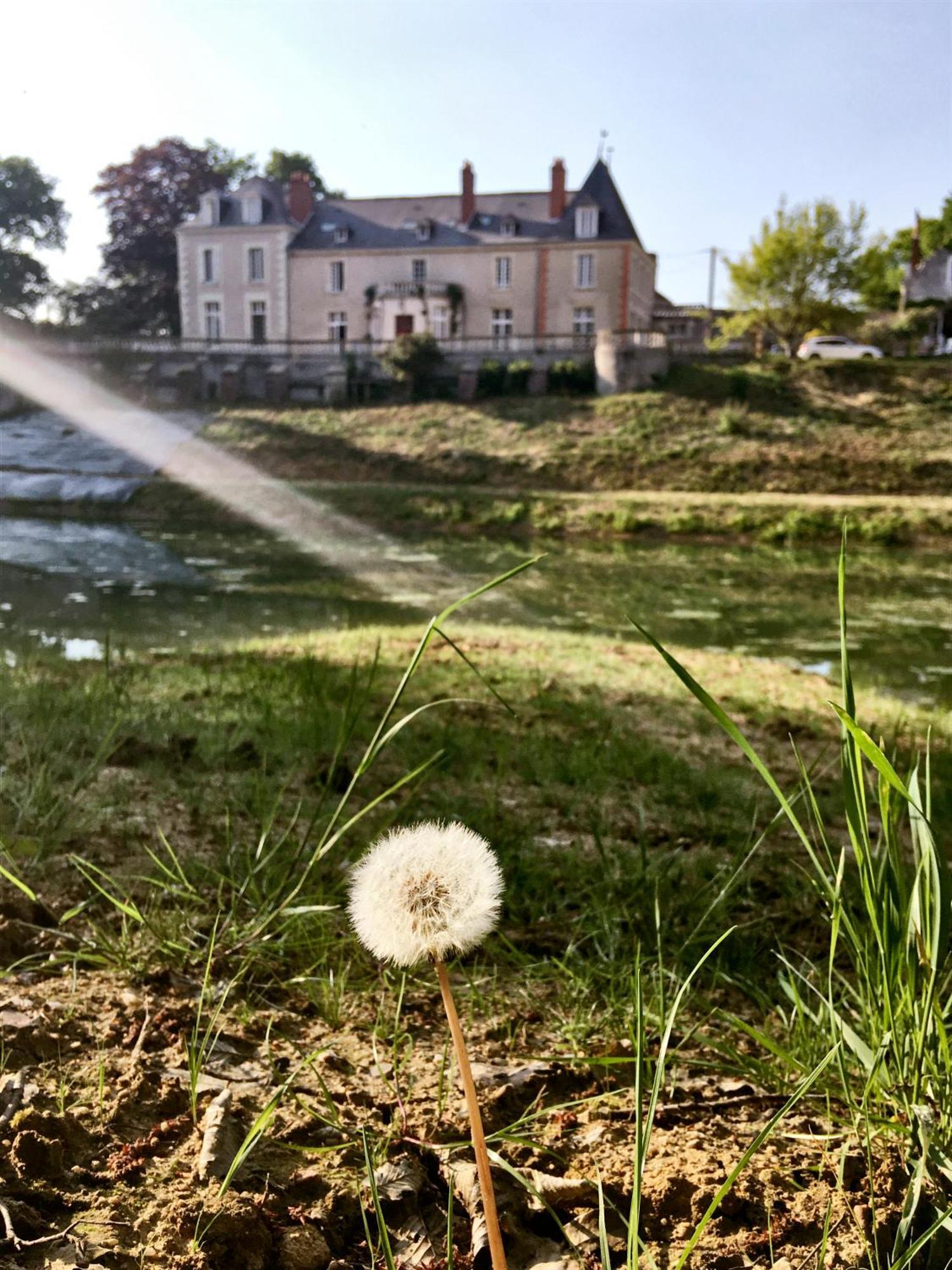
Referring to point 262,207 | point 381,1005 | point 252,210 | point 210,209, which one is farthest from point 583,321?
point 381,1005

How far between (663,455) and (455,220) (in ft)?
65.5

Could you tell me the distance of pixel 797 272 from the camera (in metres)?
35.2

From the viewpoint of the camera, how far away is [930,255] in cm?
5112

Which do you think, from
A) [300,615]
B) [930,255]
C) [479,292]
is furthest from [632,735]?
[930,255]

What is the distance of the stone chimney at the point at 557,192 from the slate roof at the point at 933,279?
67.1 feet

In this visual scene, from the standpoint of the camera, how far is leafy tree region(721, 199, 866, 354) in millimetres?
34812

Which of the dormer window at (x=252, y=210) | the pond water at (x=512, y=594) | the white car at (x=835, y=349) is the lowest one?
the pond water at (x=512, y=594)

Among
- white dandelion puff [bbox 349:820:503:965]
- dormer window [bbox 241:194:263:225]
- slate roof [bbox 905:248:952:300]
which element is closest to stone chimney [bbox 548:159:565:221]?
dormer window [bbox 241:194:263:225]

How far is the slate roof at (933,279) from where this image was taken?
49031 mm

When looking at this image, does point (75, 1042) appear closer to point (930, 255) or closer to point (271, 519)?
point (271, 519)

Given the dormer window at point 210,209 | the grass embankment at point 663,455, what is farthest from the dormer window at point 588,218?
the dormer window at point 210,209

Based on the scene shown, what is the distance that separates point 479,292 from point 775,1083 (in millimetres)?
40751

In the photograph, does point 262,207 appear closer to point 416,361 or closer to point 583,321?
point 416,361

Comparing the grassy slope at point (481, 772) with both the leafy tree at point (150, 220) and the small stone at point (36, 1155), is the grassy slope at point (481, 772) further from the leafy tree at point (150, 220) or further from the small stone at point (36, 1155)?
the leafy tree at point (150, 220)
